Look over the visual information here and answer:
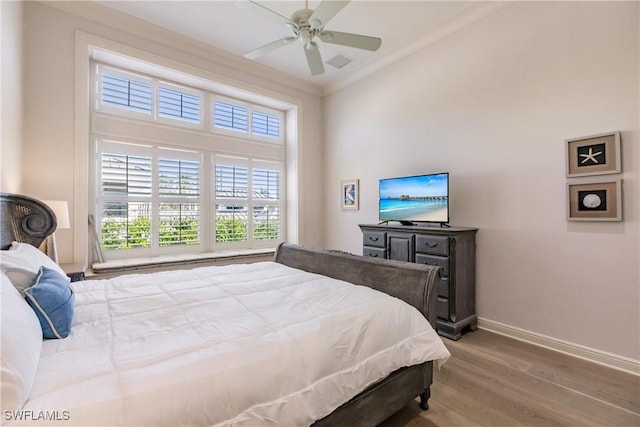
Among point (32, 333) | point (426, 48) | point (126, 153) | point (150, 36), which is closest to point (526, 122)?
point (426, 48)

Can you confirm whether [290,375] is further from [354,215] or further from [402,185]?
[354,215]

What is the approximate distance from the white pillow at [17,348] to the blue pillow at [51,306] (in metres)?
0.05

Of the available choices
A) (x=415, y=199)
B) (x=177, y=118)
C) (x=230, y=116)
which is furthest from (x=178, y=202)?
(x=415, y=199)

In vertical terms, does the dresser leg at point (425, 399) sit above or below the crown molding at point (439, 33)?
below

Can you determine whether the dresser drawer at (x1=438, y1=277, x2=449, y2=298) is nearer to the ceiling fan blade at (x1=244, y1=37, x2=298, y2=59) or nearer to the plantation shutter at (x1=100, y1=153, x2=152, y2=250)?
the ceiling fan blade at (x1=244, y1=37, x2=298, y2=59)

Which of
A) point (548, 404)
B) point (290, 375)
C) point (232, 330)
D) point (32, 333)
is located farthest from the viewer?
point (548, 404)

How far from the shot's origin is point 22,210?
6.98 feet

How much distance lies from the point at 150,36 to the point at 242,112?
1.47m

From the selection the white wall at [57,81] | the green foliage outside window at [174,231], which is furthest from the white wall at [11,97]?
the green foliage outside window at [174,231]

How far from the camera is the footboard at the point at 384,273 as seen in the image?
1.74 metres

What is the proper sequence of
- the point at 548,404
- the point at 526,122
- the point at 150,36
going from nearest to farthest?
1. the point at 548,404
2. the point at 526,122
3. the point at 150,36

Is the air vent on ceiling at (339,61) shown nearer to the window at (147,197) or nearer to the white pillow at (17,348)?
the window at (147,197)

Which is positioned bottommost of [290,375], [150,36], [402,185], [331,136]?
[290,375]

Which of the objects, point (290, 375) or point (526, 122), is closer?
point (290, 375)
